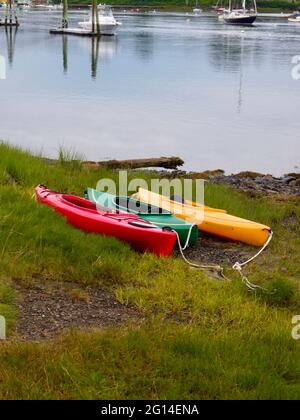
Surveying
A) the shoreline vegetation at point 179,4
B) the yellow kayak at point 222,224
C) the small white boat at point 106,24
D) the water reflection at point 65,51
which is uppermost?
the shoreline vegetation at point 179,4

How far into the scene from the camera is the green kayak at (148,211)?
29.2ft

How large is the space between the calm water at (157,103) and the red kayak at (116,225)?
1138cm

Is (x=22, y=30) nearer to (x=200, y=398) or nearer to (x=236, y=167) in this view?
(x=236, y=167)

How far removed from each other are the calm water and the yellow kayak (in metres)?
10.1

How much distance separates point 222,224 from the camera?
9.66 meters

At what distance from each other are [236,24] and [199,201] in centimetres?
10309

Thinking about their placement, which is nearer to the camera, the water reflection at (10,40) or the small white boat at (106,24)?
the water reflection at (10,40)

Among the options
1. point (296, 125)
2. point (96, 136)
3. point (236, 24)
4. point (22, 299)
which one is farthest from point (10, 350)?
point (236, 24)

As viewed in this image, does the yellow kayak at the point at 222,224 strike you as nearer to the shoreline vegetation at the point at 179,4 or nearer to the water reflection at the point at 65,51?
the water reflection at the point at 65,51

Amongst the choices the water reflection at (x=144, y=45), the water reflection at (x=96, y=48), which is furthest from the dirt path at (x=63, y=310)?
the water reflection at (x=144, y=45)

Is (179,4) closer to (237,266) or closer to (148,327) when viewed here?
(237,266)

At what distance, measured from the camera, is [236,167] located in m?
20.8

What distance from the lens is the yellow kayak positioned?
373 inches

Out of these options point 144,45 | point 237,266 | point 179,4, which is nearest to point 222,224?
point 237,266
